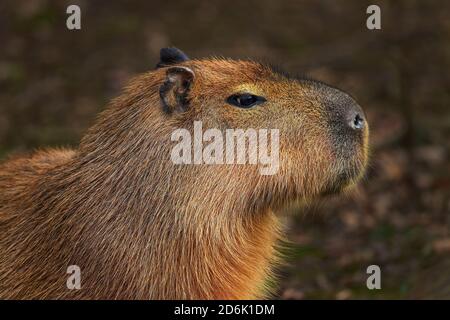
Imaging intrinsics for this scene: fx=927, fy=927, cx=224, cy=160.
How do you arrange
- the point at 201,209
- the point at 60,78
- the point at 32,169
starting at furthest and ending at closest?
the point at 60,78 → the point at 32,169 → the point at 201,209

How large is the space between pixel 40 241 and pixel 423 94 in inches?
329

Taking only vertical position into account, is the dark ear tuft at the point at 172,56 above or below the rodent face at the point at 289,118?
above

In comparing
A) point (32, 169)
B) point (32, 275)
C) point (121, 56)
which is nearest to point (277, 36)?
point (121, 56)

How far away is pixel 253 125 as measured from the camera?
229 inches

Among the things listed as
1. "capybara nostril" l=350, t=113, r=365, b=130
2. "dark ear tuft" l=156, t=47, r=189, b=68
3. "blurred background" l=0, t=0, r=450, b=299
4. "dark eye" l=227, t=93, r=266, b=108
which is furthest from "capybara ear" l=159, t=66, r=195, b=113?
"blurred background" l=0, t=0, r=450, b=299

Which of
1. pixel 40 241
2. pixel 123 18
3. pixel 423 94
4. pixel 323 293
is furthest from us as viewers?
pixel 123 18

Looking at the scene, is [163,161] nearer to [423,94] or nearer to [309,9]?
[423,94]

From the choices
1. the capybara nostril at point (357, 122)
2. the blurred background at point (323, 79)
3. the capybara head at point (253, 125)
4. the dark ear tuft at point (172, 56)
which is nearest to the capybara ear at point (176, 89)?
the capybara head at point (253, 125)

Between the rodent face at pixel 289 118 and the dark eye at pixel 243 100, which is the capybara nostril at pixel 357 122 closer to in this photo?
the rodent face at pixel 289 118

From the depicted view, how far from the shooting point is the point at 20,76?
49.0 feet

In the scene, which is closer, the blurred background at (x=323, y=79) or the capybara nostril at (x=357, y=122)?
the capybara nostril at (x=357, y=122)

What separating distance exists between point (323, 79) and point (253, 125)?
7844 mm

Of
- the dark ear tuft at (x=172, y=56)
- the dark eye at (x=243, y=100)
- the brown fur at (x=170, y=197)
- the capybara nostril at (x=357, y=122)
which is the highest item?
the dark ear tuft at (x=172, y=56)

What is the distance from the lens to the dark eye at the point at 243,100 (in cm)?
589
